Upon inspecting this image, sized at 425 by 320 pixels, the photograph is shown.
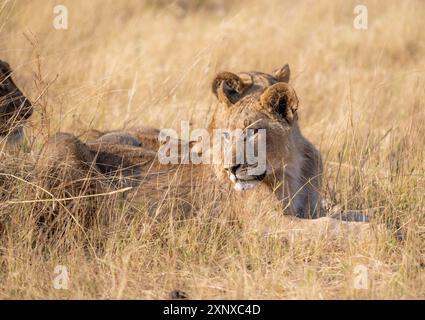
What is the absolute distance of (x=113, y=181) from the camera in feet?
18.5

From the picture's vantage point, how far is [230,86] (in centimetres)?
553

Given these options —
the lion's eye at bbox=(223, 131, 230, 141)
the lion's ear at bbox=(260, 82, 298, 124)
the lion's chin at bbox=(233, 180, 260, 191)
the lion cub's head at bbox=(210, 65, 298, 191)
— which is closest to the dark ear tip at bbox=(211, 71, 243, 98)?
the lion cub's head at bbox=(210, 65, 298, 191)

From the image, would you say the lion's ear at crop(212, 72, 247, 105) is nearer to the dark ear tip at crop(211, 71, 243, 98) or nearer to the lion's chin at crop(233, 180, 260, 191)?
the dark ear tip at crop(211, 71, 243, 98)

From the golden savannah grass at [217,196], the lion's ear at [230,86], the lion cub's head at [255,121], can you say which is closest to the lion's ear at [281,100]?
the lion cub's head at [255,121]

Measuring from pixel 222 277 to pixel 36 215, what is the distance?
1.34 m

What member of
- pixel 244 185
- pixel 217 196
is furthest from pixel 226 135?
A: pixel 217 196

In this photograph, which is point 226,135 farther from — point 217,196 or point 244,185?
point 217,196

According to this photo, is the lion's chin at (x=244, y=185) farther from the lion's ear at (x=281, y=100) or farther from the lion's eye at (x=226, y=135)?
the lion's ear at (x=281, y=100)

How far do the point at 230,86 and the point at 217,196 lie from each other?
787mm

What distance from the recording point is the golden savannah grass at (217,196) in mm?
4680

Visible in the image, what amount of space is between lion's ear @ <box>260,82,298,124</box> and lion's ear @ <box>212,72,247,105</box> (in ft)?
0.83

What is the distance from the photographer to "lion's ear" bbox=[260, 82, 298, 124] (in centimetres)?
521
